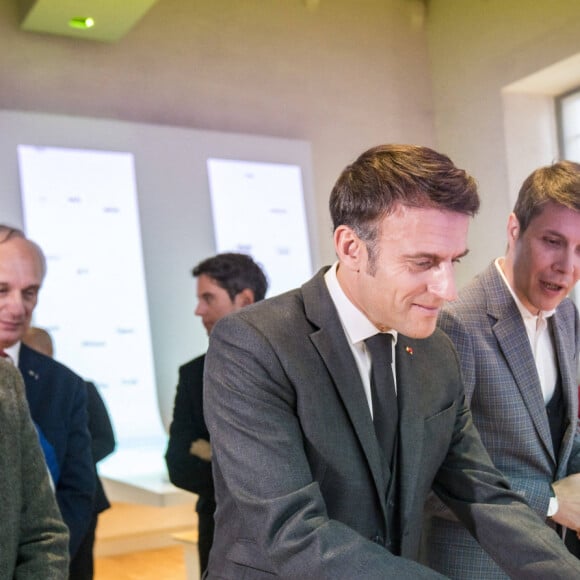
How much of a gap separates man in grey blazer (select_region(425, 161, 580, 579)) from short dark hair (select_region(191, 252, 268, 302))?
1.42 metres

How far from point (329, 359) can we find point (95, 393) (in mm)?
1816

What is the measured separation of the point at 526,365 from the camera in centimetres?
192

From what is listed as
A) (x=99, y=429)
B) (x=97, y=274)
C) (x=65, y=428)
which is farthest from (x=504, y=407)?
(x=97, y=274)

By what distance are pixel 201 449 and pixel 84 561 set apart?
0.48 metres

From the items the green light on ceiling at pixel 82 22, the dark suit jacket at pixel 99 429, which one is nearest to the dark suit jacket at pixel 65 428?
the dark suit jacket at pixel 99 429

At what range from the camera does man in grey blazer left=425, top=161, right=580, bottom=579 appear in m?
1.86

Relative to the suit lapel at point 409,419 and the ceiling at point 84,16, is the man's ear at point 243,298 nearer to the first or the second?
the suit lapel at point 409,419

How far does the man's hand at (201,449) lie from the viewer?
285cm

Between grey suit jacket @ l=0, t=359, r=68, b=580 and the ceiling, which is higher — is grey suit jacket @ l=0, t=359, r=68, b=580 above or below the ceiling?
below

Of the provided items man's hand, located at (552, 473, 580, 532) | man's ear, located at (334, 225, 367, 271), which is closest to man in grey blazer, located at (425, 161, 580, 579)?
man's hand, located at (552, 473, 580, 532)

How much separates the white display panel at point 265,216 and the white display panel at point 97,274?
1.95 feet

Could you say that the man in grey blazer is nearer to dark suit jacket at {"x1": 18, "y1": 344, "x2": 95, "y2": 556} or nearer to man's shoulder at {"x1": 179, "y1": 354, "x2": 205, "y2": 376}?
dark suit jacket at {"x1": 18, "y1": 344, "x2": 95, "y2": 556}

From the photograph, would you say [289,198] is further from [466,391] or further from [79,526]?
[466,391]

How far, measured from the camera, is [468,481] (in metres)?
1.60
